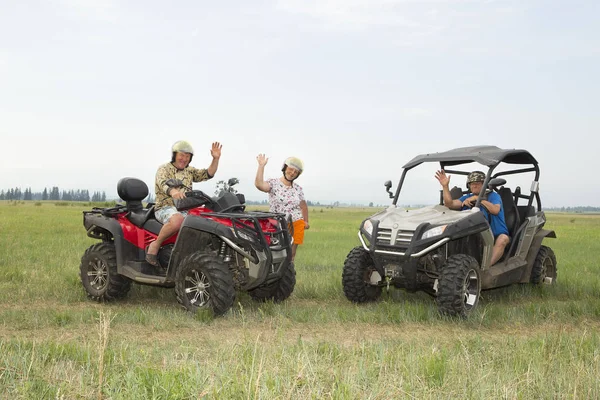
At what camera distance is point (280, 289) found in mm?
8086

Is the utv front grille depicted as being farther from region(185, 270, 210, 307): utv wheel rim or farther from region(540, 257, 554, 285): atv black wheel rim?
region(540, 257, 554, 285): atv black wheel rim

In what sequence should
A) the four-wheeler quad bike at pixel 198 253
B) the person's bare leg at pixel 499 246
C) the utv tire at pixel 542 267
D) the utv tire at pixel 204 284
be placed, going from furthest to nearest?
the utv tire at pixel 542 267 < the person's bare leg at pixel 499 246 < the four-wheeler quad bike at pixel 198 253 < the utv tire at pixel 204 284

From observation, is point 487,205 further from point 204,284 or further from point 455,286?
point 204,284

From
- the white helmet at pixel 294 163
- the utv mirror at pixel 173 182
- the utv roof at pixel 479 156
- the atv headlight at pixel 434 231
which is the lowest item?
the atv headlight at pixel 434 231

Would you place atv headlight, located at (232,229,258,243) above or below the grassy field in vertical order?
above

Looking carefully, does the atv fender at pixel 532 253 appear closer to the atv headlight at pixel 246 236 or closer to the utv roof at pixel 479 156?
the utv roof at pixel 479 156

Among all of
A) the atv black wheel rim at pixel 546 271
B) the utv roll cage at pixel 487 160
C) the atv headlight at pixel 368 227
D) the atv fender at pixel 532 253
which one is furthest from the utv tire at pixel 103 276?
the atv black wheel rim at pixel 546 271

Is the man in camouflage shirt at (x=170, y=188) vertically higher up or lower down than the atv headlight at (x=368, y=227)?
higher up

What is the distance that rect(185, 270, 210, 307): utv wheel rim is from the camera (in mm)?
6923

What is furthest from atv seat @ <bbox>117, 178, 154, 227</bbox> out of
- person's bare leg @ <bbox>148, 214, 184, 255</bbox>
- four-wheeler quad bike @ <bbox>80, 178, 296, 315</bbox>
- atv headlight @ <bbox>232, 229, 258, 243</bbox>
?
atv headlight @ <bbox>232, 229, 258, 243</bbox>

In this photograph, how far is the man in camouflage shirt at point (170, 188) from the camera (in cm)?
734

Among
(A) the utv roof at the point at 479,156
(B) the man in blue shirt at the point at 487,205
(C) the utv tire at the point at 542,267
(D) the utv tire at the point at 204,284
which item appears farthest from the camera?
(C) the utv tire at the point at 542,267

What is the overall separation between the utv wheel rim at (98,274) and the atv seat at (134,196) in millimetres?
845

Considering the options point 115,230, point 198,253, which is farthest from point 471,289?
point 115,230
